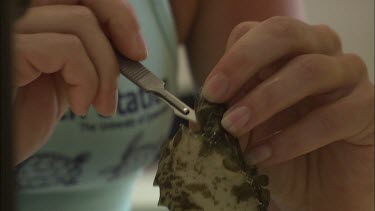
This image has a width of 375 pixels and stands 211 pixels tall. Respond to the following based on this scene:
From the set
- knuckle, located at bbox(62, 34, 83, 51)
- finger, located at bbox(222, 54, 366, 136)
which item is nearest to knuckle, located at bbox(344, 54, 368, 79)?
finger, located at bbox(222, 54, 366, 136)

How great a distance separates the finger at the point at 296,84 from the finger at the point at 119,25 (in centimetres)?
5

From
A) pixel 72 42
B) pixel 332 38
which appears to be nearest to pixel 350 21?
pixel 332 38

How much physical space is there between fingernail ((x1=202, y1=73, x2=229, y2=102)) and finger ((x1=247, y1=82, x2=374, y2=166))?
1.4 inches

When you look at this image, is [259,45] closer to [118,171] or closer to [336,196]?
[336,196]

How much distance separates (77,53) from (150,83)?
0.14 ft

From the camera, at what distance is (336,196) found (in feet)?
0.88

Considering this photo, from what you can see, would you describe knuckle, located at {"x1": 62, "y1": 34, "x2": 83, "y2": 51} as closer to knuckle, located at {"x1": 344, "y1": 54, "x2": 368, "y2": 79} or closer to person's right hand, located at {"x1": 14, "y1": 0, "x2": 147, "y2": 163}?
person's right hand, located at {"x1": 14, "y1": 0, "x2": 147, "y2": 163}

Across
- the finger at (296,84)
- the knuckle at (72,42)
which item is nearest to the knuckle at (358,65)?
the finger at (296,84)

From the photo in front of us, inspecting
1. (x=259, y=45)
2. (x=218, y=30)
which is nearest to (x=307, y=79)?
(x=259, y=45)

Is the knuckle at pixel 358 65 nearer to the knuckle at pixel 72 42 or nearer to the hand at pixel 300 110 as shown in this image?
the hand at pixel 300 110

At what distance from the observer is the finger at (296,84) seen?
0.23 m

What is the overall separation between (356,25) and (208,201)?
Result: 9cm

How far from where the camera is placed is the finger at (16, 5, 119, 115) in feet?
0.79

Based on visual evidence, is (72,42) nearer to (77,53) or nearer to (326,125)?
(77,53)
